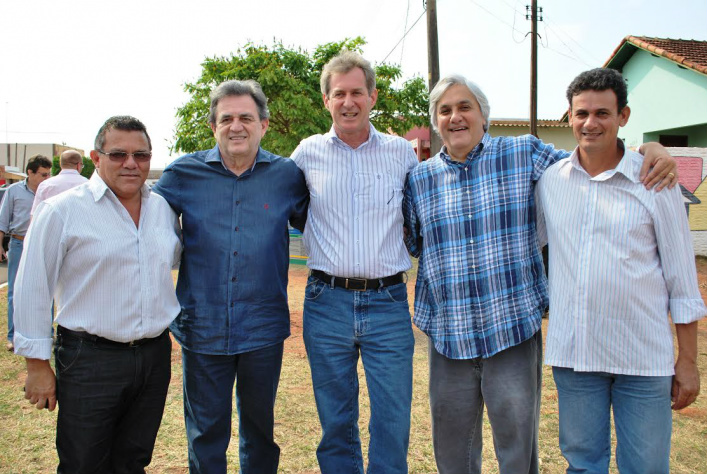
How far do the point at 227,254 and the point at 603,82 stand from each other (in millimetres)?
1986

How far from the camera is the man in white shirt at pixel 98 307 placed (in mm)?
2305

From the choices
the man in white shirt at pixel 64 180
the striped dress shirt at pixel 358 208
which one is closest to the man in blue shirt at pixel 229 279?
the striped dress shirt at pixel 358 208

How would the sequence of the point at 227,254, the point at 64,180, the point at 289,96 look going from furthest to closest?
the point at 289,96
the point at 64,180
the point at 227,254

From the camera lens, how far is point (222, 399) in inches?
112

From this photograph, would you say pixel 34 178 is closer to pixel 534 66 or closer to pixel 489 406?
pixel 489 406

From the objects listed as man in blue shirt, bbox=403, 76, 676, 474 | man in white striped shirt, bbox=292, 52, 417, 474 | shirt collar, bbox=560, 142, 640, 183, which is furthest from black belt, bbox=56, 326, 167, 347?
shirt collar, bbox=560, 142, 640, 183

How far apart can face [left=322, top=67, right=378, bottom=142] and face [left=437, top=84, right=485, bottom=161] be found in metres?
0.45

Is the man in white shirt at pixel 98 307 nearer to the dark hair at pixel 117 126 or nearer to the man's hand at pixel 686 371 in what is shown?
the dark hair at pixel 117 126

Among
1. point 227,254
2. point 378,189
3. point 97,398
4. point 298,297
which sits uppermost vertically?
point 378,189

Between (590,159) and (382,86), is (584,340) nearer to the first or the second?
(590,159)

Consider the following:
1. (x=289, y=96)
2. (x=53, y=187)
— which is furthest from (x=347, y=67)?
(x=289, y=96)

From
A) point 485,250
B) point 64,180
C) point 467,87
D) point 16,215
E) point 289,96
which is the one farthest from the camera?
point 289,96

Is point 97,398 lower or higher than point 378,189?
lower

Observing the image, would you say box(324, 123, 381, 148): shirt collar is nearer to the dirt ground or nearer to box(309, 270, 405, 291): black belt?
box(309, 270, 405, 291): black belt
